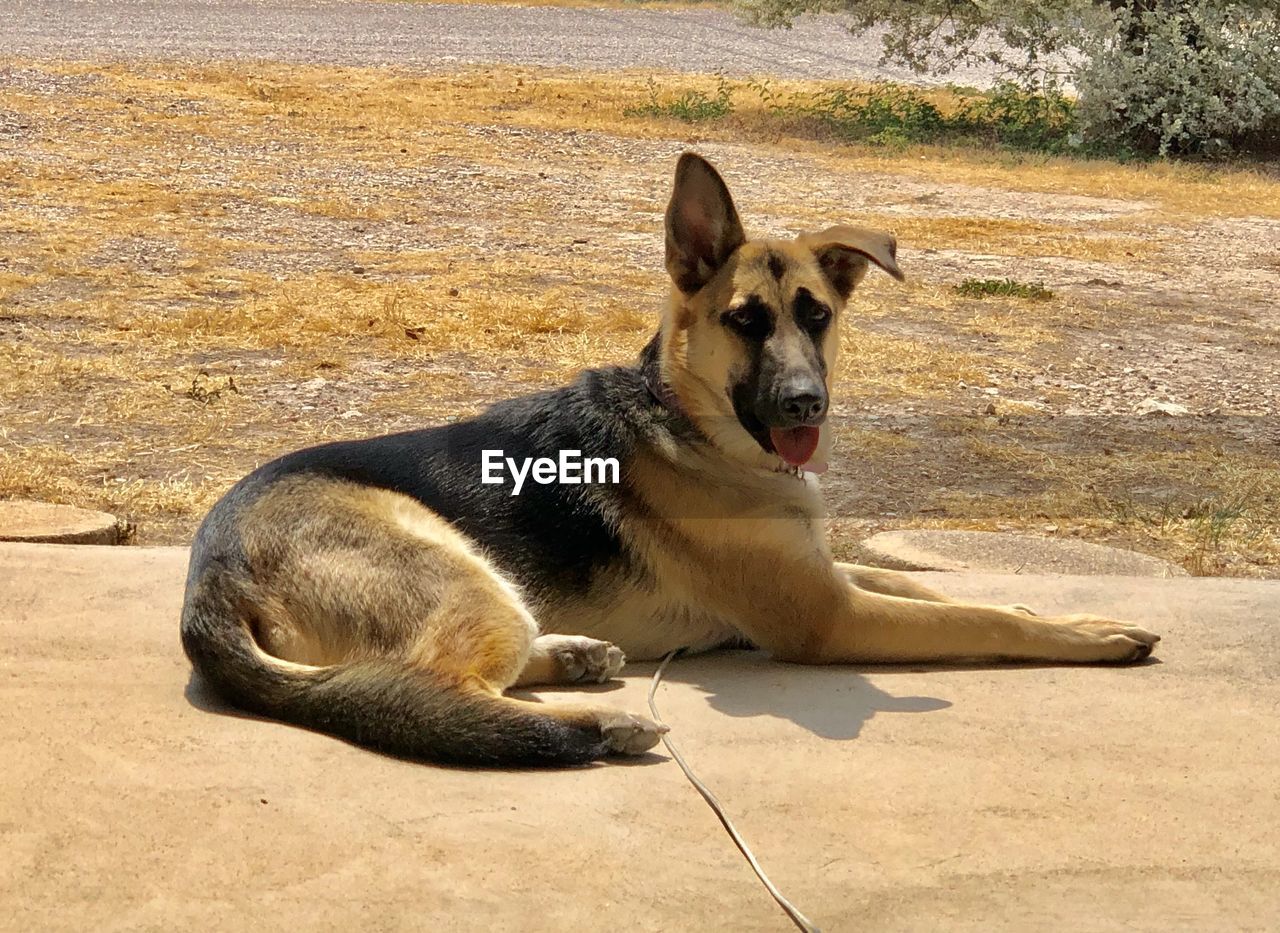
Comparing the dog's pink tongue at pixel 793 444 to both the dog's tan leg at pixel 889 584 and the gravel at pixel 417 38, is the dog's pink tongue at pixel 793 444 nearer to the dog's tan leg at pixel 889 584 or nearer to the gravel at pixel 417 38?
the dog's tan leg at pixel 889 584

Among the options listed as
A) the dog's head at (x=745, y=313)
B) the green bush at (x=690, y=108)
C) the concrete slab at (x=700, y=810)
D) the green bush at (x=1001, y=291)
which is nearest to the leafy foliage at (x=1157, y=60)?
the green bush at (x=690, y=108)

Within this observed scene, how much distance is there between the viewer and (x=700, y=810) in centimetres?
379

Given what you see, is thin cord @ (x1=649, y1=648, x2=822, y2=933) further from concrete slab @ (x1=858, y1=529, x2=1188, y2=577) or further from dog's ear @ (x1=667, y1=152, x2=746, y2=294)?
concrete slab @ (x1=858, y1=529, x2=1188, y2=577)

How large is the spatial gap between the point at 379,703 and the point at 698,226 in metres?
1.87

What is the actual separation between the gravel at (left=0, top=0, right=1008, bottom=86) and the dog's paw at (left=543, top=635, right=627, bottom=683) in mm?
19309

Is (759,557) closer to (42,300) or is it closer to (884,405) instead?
(884,405)

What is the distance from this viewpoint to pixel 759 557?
493 cm

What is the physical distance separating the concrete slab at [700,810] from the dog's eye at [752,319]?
1021mm

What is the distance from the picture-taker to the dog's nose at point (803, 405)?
4.62 metres

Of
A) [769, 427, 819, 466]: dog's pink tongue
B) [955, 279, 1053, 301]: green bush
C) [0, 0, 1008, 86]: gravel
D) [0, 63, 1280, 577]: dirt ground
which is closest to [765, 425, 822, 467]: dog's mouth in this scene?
[769, 427, 819, 466]: dog's pink tongue

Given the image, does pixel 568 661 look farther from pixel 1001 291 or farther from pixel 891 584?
pixel 1001 291

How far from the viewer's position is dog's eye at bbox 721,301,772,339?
Answer: 16.0ft

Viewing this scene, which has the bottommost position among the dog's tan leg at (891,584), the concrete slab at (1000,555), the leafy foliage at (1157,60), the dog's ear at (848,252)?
the concrete slab at (1000,555)

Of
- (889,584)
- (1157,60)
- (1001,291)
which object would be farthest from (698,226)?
(1157,60)
